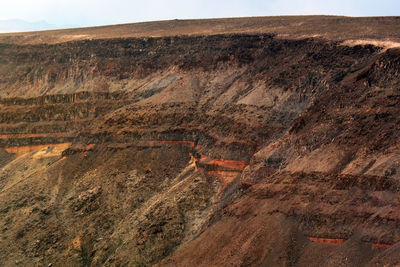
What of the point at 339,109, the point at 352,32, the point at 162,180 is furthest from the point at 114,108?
the point at 352,32

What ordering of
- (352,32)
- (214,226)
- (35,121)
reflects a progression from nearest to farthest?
(214,226) → (352,32) → (35,121)

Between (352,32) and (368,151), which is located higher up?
(352,32)

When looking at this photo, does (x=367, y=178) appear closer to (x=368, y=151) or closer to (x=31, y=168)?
(x=368, y=151)

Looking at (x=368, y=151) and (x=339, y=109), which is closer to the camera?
(x=368, y=151)

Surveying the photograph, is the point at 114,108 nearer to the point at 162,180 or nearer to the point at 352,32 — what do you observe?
the point at 162,180

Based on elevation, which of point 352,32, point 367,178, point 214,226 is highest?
point 352,32

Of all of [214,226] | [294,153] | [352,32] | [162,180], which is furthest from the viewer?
[352,32]
